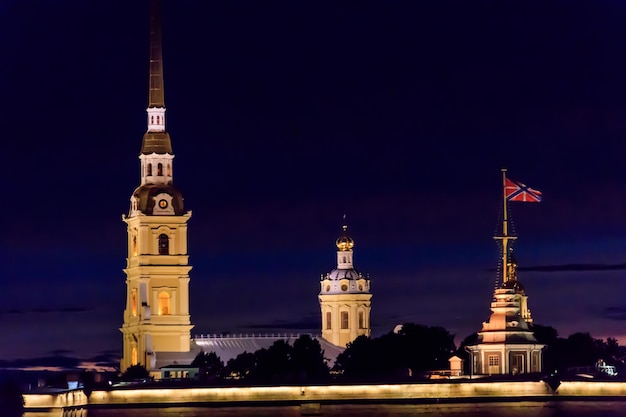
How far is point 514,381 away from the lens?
150 metres

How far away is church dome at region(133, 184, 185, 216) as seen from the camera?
19050cm

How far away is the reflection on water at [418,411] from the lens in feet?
492

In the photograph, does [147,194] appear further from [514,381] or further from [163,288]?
[514,381]

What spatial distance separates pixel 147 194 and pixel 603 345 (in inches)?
1233

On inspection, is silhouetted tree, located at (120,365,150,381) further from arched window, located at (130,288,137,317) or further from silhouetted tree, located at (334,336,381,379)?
silhouetted tree, located at (334,336,381,379)

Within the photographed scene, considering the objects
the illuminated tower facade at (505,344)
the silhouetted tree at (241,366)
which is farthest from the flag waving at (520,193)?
the silhouetted tree at (241,366)

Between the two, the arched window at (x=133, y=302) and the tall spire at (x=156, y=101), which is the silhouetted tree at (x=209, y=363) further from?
the tall spire at (x=156, y=101)

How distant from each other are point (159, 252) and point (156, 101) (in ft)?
31.8

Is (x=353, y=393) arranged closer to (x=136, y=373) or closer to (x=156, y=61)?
(x=136, y=373)

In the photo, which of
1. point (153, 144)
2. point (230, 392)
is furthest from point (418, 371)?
point (153, 144)

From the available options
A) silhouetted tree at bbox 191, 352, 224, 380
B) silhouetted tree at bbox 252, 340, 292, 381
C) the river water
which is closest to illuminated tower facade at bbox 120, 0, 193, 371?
silhouetted tree at bbox 191, 352, 224, 380

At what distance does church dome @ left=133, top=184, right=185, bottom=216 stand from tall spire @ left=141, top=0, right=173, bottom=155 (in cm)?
225

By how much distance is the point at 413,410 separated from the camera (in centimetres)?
15262

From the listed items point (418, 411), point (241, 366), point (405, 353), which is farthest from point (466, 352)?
point (418, 411)
